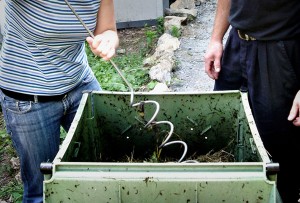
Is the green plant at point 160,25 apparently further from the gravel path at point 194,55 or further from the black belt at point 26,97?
the black belt at point 26,97

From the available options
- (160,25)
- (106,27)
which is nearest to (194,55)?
(160,25)

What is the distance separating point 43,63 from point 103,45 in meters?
0.27

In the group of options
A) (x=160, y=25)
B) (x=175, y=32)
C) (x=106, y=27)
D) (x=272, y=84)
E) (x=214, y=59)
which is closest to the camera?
(x=106, y=27)

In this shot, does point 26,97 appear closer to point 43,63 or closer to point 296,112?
point 43,63

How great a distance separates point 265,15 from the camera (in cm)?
238

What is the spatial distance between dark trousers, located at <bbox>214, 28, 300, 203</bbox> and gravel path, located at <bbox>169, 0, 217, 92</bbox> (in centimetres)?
244

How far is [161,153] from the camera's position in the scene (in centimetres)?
235

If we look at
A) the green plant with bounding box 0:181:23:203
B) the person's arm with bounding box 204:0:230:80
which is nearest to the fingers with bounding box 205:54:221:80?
the person's arm with bounding box 204:0:230:80

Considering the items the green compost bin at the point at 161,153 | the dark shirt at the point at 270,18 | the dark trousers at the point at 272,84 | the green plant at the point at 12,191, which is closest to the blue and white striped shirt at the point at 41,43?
the green compost bin at the point at 161,153

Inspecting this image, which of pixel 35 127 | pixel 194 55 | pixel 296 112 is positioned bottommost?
pixel 194 55

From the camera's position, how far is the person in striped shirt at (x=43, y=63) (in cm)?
202

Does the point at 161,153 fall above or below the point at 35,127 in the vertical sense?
below

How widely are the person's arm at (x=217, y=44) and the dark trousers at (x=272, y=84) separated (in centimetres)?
4

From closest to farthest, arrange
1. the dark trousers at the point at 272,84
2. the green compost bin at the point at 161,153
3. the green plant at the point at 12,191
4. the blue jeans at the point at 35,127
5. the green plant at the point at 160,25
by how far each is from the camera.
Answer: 1. the green compost bin at the point at 161,153
2. the blue jeans at the point at 35,127
3. the dark trousers at the point at 272,84
4. the green plant at the point at 12,191
5. the green plant at the point at 160,25
